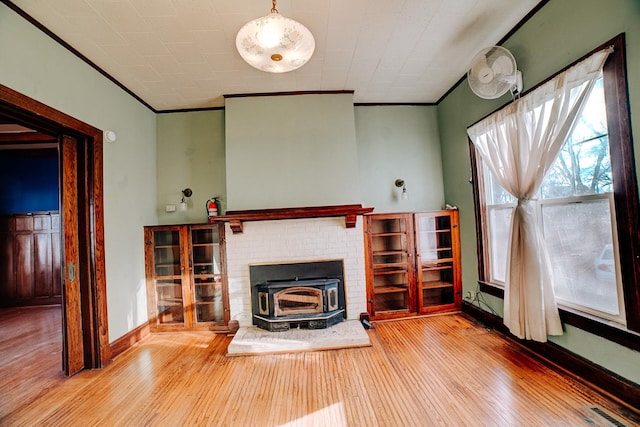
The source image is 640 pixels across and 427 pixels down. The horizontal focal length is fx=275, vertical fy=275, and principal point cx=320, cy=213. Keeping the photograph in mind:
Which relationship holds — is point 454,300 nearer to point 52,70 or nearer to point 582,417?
point 582,417

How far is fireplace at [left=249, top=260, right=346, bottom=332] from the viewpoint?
3.04m

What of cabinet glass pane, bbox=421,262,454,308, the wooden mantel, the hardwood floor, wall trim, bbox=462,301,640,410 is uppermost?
the wooden mantel

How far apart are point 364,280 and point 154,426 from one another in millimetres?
2302

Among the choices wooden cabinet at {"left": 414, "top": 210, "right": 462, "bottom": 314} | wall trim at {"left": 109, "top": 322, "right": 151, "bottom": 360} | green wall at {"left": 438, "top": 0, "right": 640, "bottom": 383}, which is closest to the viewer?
green wall at {"left": 438, "top": 0, "right": 640, "bottom": 383}

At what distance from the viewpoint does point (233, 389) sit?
2125mm

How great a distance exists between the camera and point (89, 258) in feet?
8.24

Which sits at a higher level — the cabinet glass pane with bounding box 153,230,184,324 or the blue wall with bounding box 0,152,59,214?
the blue wall with bounding box 0,152,59,214

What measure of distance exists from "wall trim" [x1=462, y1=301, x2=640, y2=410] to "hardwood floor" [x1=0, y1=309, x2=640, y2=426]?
2.7 inches

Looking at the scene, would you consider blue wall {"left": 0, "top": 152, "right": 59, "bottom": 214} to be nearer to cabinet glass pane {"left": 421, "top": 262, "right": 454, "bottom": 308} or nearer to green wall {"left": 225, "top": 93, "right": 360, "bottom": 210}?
green wall {"left": 225, "top": 93, "right": 360, "bottom": 210}

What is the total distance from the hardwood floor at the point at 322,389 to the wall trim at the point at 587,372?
7 centimetres

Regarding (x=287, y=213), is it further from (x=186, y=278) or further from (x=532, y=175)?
(x=532, y=175)

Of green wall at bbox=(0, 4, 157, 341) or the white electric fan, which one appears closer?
green wall at bbox=(0, 4, 157, 341)

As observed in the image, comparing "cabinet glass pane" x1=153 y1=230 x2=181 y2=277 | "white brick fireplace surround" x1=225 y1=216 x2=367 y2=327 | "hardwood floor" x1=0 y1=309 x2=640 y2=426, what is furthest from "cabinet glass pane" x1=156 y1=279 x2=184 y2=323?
"white brick fireplace surround" x1=225 y1=216 x2=367 y2=327

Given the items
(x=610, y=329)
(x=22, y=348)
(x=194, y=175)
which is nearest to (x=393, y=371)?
(x=610, y=329)
